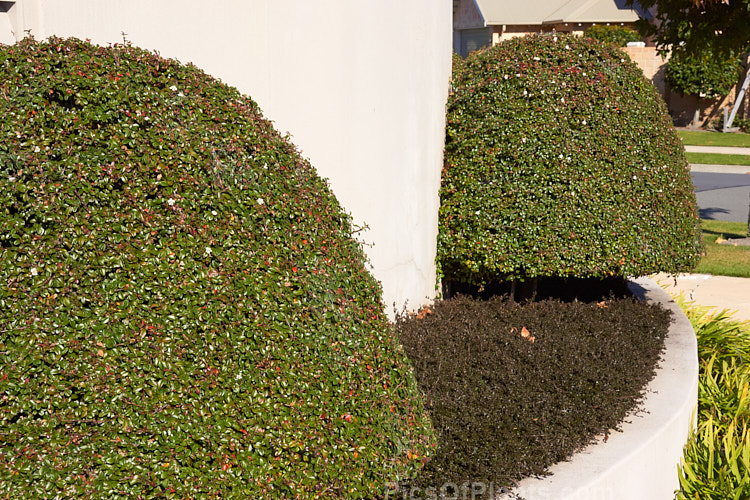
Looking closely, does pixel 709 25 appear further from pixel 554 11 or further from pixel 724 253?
pixel 554 11

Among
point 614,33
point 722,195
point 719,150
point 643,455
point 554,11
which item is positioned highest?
point 554,11

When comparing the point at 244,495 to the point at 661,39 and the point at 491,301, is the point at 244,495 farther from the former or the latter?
the point at 661,39

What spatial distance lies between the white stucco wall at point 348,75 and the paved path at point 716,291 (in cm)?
317

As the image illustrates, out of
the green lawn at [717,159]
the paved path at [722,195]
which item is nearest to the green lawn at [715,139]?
the green lawn at [717,159]

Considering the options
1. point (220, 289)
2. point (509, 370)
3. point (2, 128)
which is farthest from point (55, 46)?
point (509, 370)

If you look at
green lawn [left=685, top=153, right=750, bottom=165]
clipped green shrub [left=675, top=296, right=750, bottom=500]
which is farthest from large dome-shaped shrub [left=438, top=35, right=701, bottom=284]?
green lawn [left=685, top=153, right=750, bottom=165]

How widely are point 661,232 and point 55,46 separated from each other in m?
4.11

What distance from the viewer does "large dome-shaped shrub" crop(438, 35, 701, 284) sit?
505 cm

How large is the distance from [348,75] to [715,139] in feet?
70.4

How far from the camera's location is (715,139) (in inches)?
897

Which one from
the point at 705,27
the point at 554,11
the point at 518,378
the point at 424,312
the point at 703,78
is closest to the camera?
the point at 518,378

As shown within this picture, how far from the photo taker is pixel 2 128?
2.23 m

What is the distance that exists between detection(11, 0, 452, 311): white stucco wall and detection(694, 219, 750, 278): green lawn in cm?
366

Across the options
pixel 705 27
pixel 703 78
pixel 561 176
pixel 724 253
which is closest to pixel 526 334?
pixel 561 176
